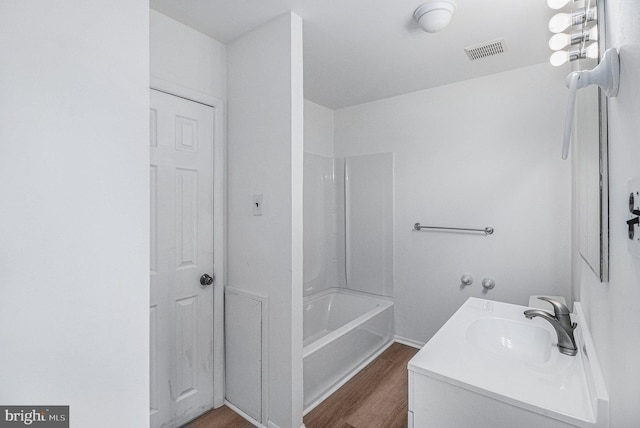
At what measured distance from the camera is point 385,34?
Result: 6.08 ft

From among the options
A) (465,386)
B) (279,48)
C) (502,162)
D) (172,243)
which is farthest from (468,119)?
(172,243)

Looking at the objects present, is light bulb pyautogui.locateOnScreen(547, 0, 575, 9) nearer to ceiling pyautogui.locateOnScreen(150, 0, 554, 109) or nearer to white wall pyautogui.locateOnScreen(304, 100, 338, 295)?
ceiling pyautogui.locateOnScreen(150, 0, 554, 109)

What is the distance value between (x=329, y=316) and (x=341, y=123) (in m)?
2.02

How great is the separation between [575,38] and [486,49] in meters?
1.09

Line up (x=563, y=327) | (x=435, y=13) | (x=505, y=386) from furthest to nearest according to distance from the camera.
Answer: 1. (x=435, y=13)
2. (x=563, y=327)
3. (x=505, y=386)

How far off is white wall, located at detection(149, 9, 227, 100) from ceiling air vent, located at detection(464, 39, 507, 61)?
1642 mm

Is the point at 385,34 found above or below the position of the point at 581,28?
above

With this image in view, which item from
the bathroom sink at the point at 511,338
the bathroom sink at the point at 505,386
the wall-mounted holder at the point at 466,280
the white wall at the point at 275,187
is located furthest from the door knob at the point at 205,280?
the wall-mounted holder at the point at 466,280

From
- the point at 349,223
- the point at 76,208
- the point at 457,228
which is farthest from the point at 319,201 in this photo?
the point at 76,208

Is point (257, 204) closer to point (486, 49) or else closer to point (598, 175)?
point (598, 175)

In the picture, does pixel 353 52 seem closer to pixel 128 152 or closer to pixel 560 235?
pixel 128 152

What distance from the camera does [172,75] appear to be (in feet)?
5.75

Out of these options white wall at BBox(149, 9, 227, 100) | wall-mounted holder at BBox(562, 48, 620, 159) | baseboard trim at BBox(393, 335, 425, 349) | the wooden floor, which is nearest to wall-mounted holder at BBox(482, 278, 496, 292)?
baseboard trim at BBox(393, 335, 425, 349)

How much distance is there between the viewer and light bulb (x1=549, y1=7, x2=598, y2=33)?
3.13 ft
